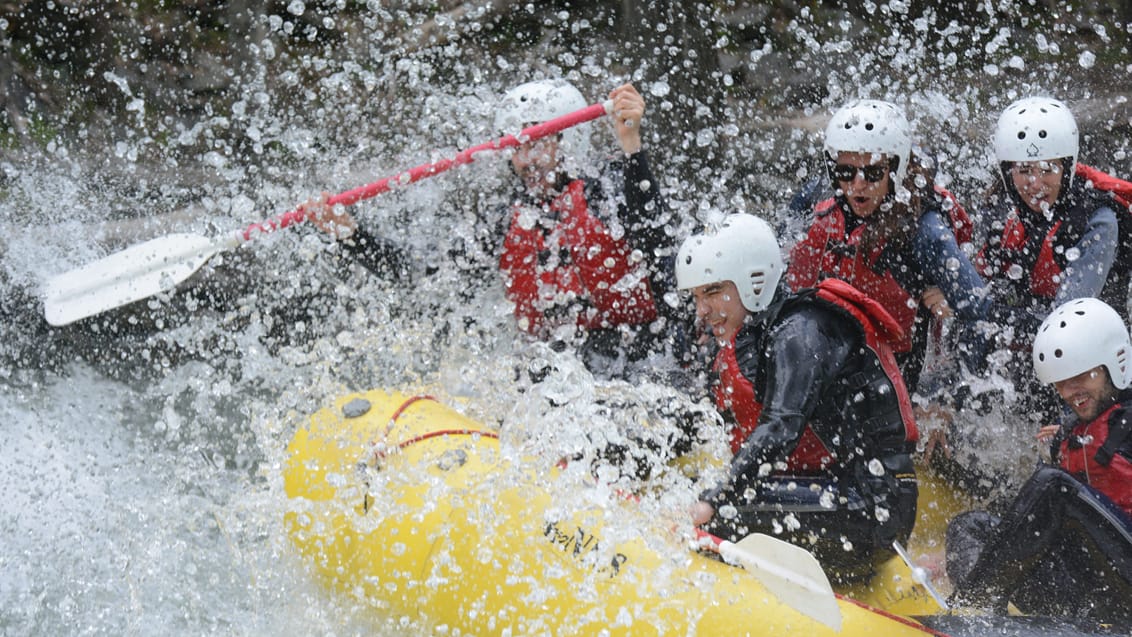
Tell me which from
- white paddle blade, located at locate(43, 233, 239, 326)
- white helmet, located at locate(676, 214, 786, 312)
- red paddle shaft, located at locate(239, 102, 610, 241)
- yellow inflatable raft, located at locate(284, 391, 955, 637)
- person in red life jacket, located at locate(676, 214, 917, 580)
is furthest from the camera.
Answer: white paddle blade, located at locate(43, 233, 239, 326)

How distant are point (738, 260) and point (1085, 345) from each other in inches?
41.7

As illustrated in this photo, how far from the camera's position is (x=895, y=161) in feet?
12.3

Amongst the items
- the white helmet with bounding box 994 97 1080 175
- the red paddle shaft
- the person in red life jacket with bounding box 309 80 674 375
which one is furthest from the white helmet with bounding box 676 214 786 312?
the white helmet with bounding box 994 97 1080 175

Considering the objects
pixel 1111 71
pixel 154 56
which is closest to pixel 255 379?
pixel 154 56

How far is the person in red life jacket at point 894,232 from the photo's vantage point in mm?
3699

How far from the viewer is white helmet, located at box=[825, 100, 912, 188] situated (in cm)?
371

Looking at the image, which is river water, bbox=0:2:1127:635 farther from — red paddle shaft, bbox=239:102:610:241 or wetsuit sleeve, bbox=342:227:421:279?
red paddle shaft, bbox=239:102:610:241

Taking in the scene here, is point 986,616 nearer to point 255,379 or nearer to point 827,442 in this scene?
point 827,442

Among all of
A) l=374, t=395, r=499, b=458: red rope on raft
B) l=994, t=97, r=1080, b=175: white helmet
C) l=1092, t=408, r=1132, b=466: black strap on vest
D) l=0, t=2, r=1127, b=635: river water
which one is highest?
l=994, t=97, r=1080, b=175: white helmet

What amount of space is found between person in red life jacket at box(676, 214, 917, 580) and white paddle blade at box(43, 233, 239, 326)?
2539 mm

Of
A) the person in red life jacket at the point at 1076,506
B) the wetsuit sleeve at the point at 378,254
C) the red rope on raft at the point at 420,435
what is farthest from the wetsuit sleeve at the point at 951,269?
the wetsuit sleeve at the point at 378,254

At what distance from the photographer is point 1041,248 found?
396 centimetres

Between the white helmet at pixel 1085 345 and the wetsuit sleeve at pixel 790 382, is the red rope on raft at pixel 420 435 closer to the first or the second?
the wetsuit sleeve at pixel 790 382

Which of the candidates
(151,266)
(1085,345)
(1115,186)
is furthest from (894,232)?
(151,266)
